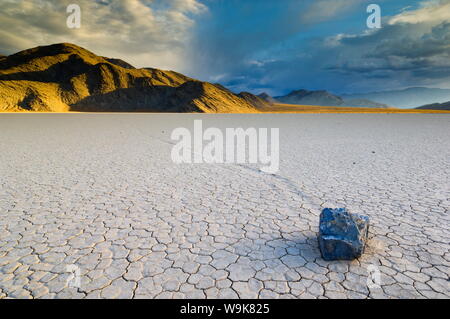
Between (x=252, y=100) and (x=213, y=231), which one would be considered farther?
(x=252, y=100)

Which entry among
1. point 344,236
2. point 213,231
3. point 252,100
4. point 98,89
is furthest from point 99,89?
point 344,236

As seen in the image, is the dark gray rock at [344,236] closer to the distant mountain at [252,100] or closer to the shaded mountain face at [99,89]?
the shaded mountain face at [99,89]

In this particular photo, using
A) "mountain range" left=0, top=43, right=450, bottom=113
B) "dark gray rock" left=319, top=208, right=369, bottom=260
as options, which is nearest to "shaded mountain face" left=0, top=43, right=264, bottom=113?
"mountain range" left=0, top=43, right=450, bottom=113

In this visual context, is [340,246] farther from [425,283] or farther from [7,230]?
[7,230]

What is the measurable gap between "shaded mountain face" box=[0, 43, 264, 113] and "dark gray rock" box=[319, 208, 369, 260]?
210 feet

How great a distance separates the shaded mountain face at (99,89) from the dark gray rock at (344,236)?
63953 mm

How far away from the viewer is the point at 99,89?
7656cm

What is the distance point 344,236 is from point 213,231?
5.66 ft

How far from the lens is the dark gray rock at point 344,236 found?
293 cm

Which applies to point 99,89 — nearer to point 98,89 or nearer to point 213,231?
point 98,89

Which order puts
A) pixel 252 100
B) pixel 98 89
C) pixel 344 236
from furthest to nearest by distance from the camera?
pixel 252 100 < pixel 98 89 < pixel 344 236

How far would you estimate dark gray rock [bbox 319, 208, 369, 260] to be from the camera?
9.62ft
